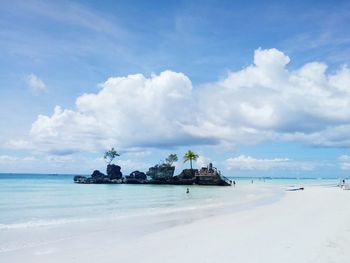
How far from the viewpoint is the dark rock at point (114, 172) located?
122787mm

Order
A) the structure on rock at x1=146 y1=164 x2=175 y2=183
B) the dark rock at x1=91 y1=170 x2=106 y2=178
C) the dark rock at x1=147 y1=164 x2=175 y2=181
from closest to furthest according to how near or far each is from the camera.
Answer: the structure on rock at x1=146 y1=164 x2=175 y2=183 < the dark rock at x1=147 y1=164 x2=175 y2=181 < the dark rock at x1=91 y1=170 x2=106 y2=178

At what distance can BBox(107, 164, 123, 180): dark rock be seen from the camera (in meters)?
123

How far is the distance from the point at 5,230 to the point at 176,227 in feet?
31.3

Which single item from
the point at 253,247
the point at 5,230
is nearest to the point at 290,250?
the point at 253,247

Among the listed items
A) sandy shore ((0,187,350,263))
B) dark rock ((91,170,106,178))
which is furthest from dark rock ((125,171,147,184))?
sandy shore ((0,187,350,263))

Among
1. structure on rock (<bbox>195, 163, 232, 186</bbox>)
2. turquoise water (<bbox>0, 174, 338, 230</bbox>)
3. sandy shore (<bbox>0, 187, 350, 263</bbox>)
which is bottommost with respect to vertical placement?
sandy shore (<bbox>0, 187, 350, 263</bbox>)

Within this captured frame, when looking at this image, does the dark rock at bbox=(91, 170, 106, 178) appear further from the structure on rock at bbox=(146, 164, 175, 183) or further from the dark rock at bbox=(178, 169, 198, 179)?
the dark rock at bbox=(178, 169, 198, 179)

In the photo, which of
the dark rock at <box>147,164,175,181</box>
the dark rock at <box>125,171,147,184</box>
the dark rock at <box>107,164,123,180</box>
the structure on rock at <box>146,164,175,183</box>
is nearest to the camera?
the structure on rock at <box>146,164,175,183</box>

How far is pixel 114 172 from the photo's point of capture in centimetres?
12425

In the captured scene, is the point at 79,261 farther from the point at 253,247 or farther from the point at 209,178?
the point at 209,178

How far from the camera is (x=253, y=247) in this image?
14016 mm

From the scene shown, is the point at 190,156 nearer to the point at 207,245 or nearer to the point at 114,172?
the point at 114,172

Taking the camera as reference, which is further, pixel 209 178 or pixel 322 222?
pixel 209 178

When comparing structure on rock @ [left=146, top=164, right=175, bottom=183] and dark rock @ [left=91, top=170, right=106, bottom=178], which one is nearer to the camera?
structure on rock @ [left=146, top=164, right=175, bottom=183]
